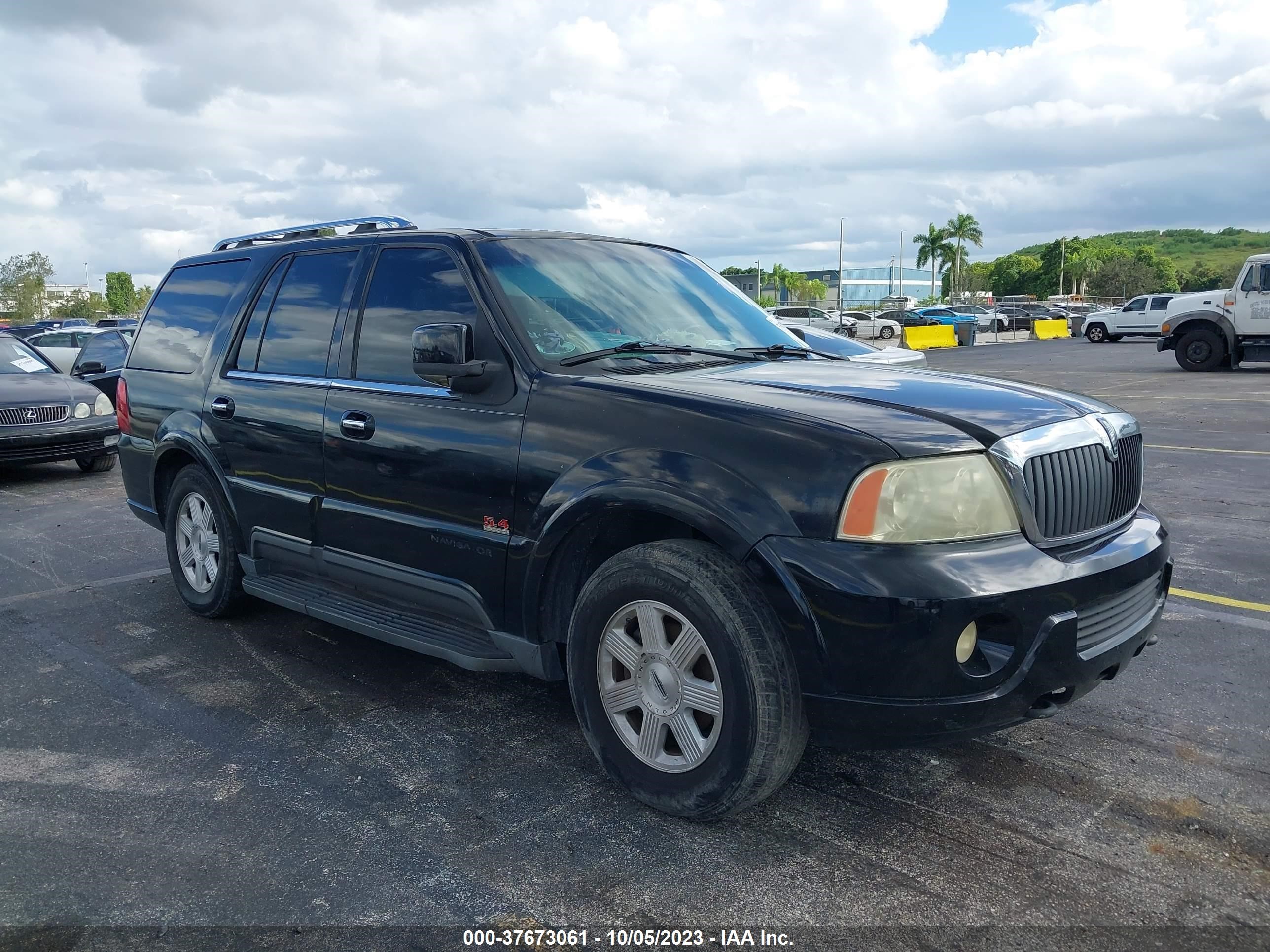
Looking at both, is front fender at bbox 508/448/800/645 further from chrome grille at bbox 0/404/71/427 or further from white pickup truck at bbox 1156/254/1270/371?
white pickup truck at bbox 1156/254/1270/371

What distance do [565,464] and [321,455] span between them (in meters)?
1.45

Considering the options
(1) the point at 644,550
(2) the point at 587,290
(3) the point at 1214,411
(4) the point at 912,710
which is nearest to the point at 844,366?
(2) the point at 587,290

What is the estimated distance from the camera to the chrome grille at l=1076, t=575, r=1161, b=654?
2908 millimetres

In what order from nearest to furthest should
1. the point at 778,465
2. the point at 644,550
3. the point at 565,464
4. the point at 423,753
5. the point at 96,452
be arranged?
the point at 778,465 < the point at 644,550 < the point at 565,464 < the point at 423,753 < the point at 96,452

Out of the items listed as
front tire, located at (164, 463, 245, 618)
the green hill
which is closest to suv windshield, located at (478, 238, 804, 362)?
front tire, located at (164, 463, 245, 618)

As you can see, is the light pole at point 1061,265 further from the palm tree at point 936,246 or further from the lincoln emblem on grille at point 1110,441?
the lincoln emblem on grille at point 1110,441

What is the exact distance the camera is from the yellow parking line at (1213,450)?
9977 mm

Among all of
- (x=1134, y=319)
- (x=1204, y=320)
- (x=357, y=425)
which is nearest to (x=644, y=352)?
(x=357, y=425)

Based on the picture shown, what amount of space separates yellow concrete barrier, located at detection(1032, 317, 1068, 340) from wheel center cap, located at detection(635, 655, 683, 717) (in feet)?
157

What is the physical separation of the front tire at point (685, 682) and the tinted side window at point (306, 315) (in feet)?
6.39

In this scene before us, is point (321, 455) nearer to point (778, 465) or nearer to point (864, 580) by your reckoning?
point (778, 465)

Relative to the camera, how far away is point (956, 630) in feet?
8.80

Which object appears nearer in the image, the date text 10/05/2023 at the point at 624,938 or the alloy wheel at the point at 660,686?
the date text 10/05/2023 at the point at 624,938

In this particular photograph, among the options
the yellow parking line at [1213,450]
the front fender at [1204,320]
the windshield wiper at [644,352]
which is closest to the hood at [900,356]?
the yellow parking line at [1213,450]
